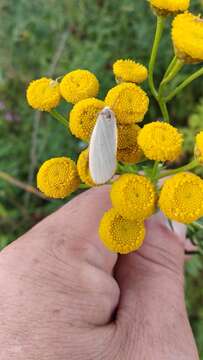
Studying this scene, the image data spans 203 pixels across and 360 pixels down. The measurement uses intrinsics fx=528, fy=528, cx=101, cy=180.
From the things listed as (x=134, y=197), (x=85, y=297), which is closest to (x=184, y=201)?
(x=134, y=197)

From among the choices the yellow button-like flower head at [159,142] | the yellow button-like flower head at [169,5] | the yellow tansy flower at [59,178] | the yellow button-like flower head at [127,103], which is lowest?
the yellow tansy flower at [59,178]

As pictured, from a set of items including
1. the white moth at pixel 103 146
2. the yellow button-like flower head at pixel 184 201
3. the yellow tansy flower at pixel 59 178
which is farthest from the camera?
the yellow tansy flower at pixel 59 178

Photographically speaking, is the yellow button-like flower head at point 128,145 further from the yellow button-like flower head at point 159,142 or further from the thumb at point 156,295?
the thumb at point 156,295

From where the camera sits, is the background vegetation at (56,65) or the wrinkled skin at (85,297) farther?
the background vegetation at (56,65)

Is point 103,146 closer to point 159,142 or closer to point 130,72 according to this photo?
point 159,142

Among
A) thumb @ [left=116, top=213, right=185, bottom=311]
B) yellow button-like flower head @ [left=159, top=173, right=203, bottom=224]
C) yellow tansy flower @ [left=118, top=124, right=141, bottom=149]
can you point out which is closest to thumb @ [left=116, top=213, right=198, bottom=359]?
thumb @ [left=116, top=213, right=185, bottom=311]

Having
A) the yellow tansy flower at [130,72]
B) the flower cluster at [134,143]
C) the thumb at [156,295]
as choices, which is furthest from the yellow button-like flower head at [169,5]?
the thumb at [156,295]

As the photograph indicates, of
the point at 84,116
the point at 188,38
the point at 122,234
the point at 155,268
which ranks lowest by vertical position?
the point at 155,268
